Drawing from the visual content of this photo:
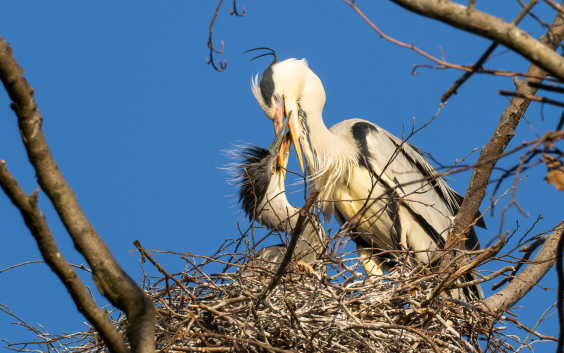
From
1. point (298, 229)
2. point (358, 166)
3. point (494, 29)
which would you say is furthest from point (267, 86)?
point (494, 29)

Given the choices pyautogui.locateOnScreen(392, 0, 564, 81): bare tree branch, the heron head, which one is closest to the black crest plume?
the heron head

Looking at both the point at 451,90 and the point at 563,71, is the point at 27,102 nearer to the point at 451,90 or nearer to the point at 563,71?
the point at 451,90

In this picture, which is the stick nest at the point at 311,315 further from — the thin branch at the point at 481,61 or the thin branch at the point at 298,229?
the thin branch at the point at 481,61

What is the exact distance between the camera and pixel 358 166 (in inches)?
150

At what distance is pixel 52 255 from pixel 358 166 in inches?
111

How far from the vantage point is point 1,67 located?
1.10 metres

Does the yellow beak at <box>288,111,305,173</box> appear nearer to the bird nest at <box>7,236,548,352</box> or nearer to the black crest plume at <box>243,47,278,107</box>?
the black crest plume at <box>243,47,278,107</box>

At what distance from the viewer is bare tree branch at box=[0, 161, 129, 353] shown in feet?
3.76

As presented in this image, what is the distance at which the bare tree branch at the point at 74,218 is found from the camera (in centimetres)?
113

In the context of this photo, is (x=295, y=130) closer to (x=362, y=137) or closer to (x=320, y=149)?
(x=320, y=149)

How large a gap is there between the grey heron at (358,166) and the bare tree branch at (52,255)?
254cm

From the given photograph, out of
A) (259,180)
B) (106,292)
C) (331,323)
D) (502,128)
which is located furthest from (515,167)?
(259,180)

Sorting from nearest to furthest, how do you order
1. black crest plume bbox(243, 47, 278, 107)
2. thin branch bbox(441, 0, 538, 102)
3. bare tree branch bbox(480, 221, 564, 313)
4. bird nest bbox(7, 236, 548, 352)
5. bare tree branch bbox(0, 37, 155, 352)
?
thin branch bbox(441, 0, 538, 102), bare tree branch bbox(0, 37, 155, 352), bird nest bbox(7, 236, 548, 352), bare tree branch bbox(480, 221, 564, 313), black crest plume bbox(243, 47, 278, 107)

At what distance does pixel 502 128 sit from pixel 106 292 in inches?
86.5
